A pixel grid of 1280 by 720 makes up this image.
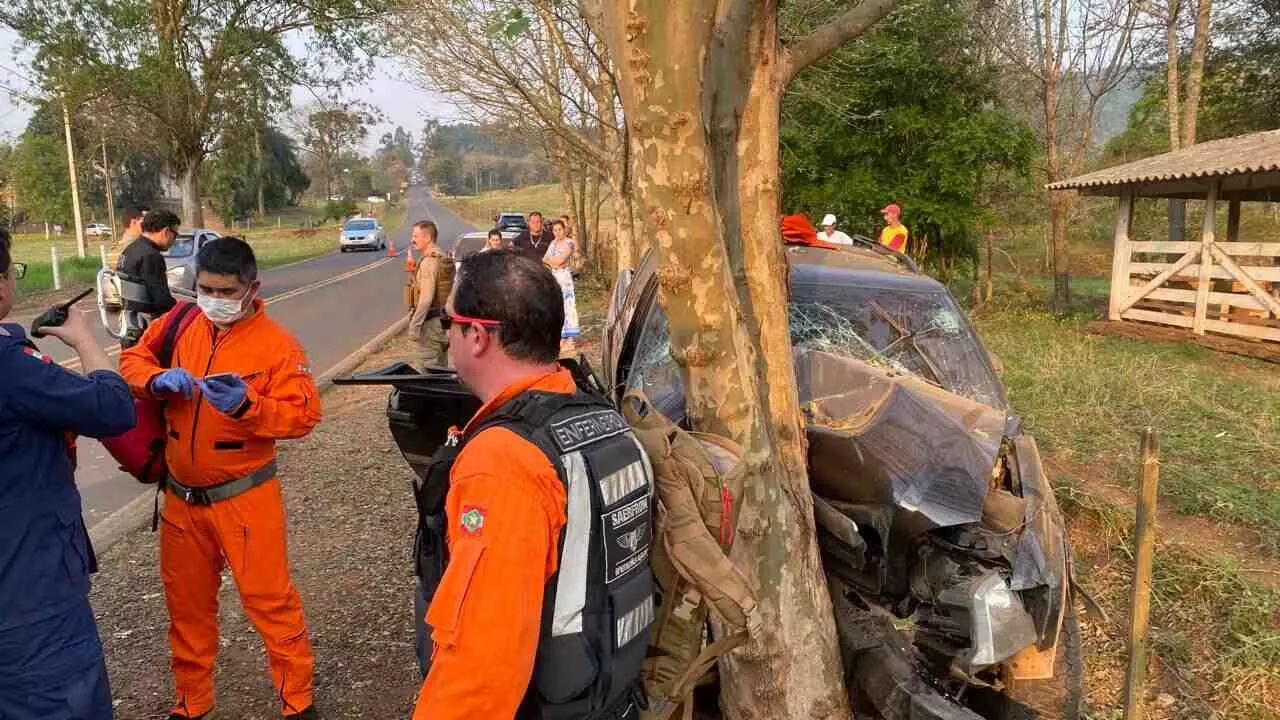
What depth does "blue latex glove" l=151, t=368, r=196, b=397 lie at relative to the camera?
2666 millimetres

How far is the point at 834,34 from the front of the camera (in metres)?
3.02

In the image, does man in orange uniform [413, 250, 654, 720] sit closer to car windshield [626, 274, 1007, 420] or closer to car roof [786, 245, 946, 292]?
car windshield [626, 274, 1007, 420]

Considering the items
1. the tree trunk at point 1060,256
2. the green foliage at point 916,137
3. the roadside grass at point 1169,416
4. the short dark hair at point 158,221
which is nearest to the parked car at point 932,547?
the roadside grass at point 1169,416

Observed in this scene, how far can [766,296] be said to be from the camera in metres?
2.95

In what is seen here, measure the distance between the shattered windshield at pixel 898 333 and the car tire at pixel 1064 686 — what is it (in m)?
1.08

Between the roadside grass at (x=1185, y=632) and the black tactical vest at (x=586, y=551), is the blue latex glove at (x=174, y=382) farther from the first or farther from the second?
the roadside grass at (x=1185, y=632)

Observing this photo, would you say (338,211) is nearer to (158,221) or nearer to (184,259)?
(184,259)

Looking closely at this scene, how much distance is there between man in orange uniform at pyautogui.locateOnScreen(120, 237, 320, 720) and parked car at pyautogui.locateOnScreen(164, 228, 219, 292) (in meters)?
10.1

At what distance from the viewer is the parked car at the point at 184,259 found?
1223cm

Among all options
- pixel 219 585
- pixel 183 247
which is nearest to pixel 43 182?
pixel 183 247

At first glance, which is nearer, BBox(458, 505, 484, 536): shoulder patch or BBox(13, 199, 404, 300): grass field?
BBox(458, 505, 484, 536): shoulder patch

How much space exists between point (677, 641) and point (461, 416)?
164 cm

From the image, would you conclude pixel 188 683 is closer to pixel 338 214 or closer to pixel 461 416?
pixel 461 416

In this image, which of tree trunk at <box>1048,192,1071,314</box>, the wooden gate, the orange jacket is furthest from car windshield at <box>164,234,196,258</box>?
tree trunk at <box>1048,192,1071,314</box>
